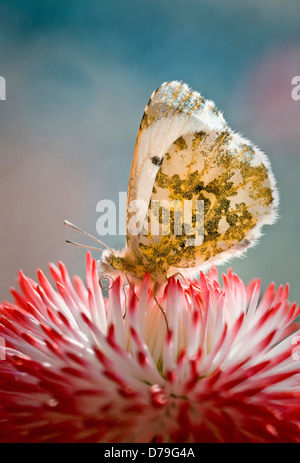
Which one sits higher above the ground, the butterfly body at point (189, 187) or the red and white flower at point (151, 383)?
the butterfly body at point (189, 187)

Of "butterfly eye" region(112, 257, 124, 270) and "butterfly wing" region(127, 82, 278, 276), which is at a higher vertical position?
"butterfly wing" region(127, 82, 278, 276)

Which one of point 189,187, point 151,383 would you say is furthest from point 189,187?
point 151,383

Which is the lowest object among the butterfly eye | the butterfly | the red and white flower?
the red and white flower

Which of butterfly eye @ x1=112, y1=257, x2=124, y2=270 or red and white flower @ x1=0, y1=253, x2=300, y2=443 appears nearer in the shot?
red and white flower @ x1=0, y1=253, x2=300, y2=443

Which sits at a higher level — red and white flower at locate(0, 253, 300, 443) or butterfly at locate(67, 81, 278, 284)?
butterfly at locate(67, 81, 278, 284)

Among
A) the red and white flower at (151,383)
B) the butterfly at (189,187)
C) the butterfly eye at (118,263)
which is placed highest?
the butterfly at (189,187)

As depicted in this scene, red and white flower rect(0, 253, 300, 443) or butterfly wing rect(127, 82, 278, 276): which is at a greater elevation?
butterfly wing rect(127, 82, 278, 276)
